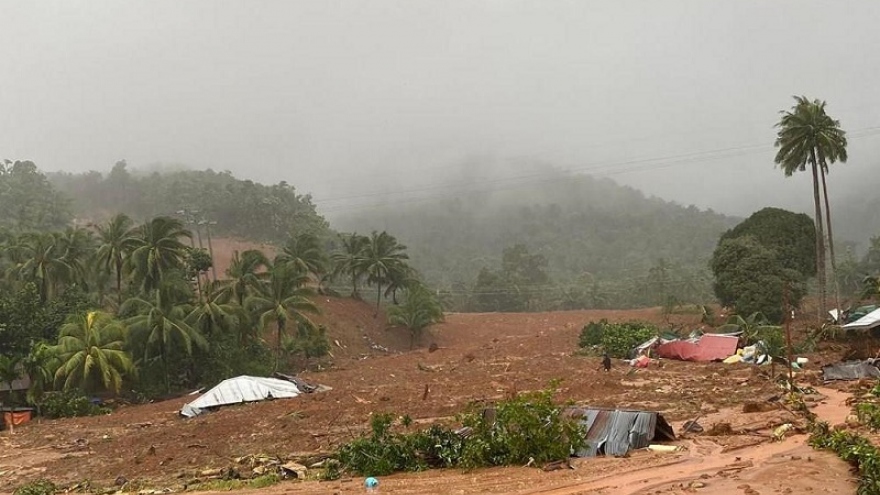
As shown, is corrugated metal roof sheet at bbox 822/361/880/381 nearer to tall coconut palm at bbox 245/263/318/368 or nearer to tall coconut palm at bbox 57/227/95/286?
tall coconut palm at bbox 245/263/318/368

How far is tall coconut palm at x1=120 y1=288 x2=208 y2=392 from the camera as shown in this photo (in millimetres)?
31234

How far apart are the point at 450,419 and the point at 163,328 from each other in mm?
18221

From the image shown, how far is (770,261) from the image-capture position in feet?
123

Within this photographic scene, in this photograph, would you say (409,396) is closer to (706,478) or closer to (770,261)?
(706,478)

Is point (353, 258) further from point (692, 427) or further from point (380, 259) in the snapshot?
point (692, 427)

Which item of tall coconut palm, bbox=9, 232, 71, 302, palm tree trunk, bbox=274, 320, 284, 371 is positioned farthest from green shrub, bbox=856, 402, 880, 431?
tall coconut palm, bbox=9, 232, 71, 302

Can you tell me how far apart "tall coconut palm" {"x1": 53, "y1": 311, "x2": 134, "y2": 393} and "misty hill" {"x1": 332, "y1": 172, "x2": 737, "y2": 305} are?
162 ft

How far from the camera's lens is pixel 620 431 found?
45.0 ft

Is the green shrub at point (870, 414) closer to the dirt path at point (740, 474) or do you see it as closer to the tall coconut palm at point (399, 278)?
the dirt path at point (740, 474)

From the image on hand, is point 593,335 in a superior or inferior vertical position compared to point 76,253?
inferior

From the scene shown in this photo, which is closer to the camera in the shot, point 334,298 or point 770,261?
point 770,261

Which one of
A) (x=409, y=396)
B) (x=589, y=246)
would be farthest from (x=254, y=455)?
(x=589, y=246)

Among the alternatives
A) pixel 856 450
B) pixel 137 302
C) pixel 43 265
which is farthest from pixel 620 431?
pixel 43 265

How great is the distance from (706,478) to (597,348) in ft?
77.2
